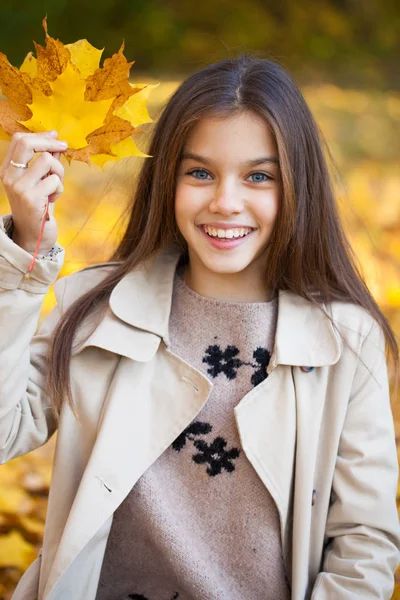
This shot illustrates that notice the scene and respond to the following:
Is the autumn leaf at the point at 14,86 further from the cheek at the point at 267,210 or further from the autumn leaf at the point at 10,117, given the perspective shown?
the cheek at the point at 267,210

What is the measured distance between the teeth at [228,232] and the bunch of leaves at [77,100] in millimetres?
272

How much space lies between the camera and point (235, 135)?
140 centimetres

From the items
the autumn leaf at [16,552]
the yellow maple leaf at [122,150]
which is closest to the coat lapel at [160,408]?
the yellow maple leaf at [122,150]

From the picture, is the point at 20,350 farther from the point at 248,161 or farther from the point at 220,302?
the point at 248,161

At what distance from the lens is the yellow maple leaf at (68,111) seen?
3.94 ft

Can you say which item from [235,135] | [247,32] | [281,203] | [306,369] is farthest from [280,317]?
[247,32]

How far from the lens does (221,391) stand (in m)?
1.47

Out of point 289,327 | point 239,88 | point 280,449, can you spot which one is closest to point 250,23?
point 239,88

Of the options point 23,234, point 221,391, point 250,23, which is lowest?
point 221,391

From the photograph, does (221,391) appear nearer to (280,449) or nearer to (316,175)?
(280,449)

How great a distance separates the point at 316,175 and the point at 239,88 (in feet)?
0.75

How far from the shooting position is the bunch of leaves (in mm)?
1191

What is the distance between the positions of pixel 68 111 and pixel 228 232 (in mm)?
381

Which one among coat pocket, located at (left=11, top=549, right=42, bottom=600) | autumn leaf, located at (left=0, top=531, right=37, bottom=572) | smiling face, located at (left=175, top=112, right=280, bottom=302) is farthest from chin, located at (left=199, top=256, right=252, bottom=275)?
autumn leaf, located at (left=0, top=531, right=37, bottom=572)
